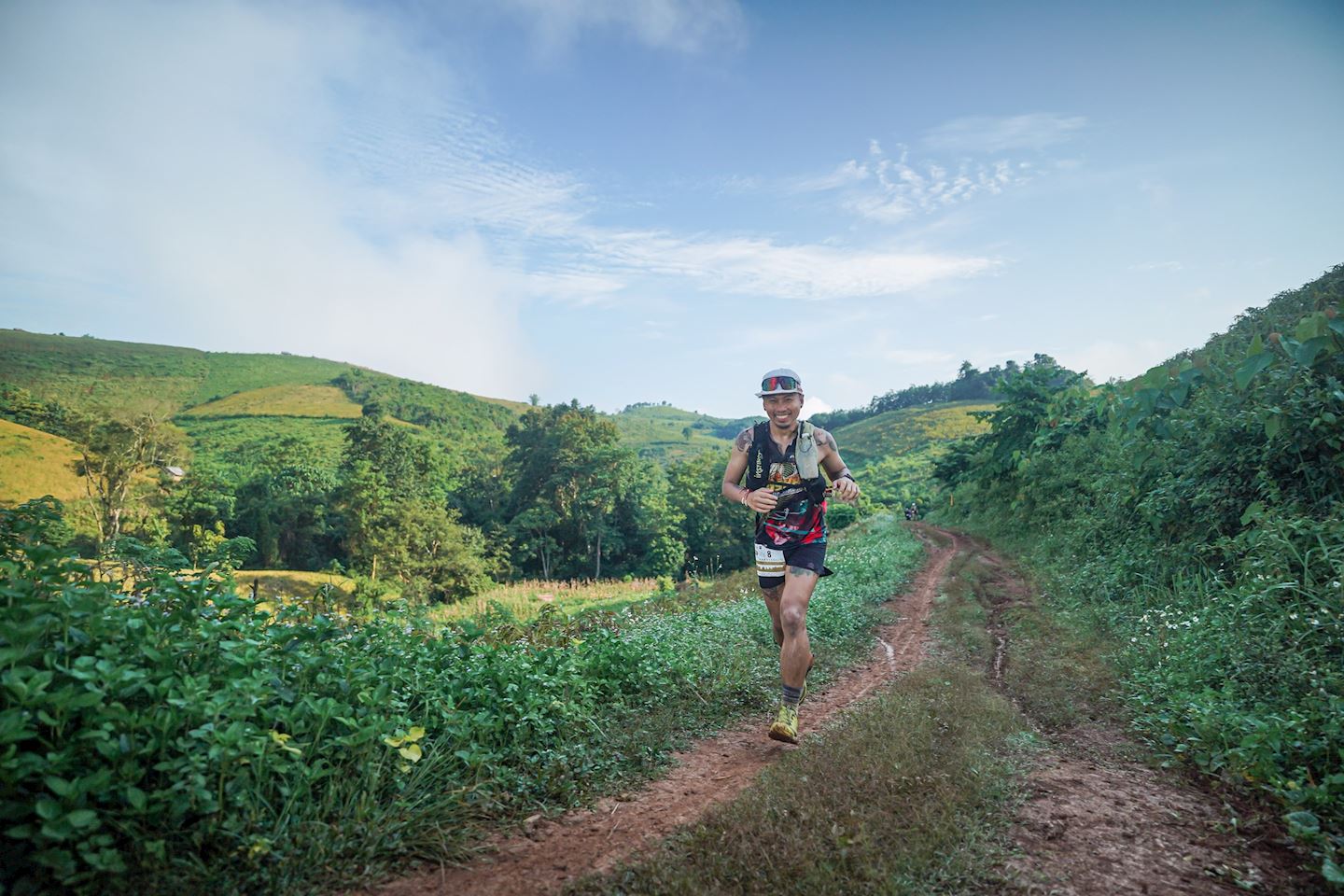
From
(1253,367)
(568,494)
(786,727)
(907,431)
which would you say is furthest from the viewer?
(907,431)

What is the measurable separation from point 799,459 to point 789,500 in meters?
0.39

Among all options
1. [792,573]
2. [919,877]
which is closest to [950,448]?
[792,573]

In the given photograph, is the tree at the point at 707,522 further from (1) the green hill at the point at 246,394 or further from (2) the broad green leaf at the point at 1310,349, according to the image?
(2) the broad green leaf at the point at 1310,349

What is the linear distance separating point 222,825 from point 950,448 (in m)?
29.5

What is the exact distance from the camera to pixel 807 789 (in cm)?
371

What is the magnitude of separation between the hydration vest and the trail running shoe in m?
1.66

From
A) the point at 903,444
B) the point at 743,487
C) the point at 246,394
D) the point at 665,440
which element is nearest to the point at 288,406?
the point at 246,394

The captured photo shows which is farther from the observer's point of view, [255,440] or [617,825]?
[255,440]

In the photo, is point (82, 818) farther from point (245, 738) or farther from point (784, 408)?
point (784, 408)

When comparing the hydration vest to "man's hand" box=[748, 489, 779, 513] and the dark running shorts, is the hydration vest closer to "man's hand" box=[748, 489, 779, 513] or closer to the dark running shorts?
"man's hand" box=[748, 489, 779, 513]

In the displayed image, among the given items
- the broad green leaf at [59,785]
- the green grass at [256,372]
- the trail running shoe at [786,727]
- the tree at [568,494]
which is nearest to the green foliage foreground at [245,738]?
the broad green leaf at [59,785]

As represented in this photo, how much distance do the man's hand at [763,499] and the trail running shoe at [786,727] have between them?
5.05 ft

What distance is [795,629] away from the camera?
4887 millimetres

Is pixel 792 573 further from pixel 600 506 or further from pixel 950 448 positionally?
pixel 600 506
